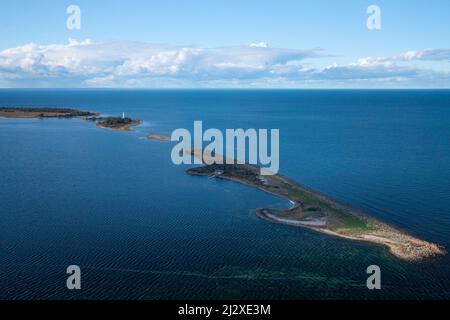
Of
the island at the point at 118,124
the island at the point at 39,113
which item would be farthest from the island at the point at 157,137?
the island at the point at 39,113

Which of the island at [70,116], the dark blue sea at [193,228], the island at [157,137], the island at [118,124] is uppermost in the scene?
the island at [70,116]

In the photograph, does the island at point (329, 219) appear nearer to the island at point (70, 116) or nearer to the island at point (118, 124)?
the island at point (118, 124)

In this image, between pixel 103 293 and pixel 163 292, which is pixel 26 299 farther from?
pixel 163 292

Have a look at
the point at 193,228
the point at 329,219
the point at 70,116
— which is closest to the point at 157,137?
the point at 70,116

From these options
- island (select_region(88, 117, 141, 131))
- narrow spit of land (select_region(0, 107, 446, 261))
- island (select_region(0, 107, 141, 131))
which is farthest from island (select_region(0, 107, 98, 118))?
narrow spit of land (select_region(0, 107, 446, 261))

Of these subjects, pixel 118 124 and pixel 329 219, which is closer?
pixel 329 219

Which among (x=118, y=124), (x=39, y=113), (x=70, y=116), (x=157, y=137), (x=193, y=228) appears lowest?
(x=193, y=228)

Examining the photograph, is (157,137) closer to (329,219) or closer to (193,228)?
(193,228)
